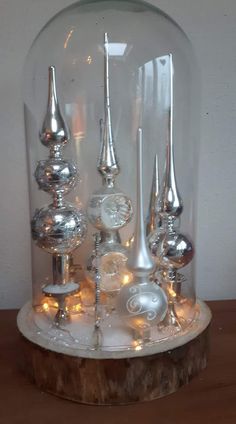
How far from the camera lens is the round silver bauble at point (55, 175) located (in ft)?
1.84

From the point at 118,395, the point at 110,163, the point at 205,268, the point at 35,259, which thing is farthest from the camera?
the point at 205,268

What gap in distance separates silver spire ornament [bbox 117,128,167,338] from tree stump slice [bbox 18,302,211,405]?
0.13ft

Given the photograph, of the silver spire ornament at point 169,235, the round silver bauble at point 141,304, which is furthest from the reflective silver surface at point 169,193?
the round silver bauble at point 141,304

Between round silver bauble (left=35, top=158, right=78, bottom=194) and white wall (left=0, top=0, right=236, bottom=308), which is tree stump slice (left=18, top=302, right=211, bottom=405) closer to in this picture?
round silver bauble (left=35, top=158, right=78, bottom=194)

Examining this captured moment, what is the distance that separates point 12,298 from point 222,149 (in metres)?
0.41

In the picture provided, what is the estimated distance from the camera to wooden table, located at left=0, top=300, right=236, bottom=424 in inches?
18.6

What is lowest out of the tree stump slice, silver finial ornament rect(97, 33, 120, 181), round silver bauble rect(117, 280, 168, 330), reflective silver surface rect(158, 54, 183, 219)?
the tree stump slice

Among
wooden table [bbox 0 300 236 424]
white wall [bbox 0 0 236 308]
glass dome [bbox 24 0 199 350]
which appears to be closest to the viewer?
wooden table [bbox 0 300 236 424]

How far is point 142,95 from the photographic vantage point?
0.65 m

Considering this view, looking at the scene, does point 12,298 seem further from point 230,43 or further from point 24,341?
point 230,43

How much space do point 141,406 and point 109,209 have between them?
0.23 m

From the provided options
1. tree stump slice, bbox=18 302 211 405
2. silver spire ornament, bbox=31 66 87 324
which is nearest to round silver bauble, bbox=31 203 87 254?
silver spire ornament, bbox=31 66 87 324

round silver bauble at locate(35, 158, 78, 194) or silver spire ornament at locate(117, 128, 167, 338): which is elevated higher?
round silver bauble at locate(35, 158, 78, 194)

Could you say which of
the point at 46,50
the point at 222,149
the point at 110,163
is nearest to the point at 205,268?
the point at 222,149
